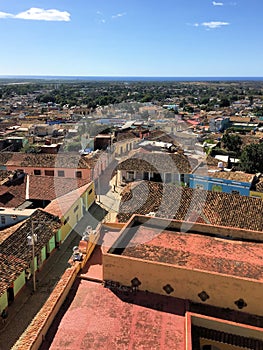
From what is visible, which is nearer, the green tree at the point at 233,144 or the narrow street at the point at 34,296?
the narrow street at the point at 34,296

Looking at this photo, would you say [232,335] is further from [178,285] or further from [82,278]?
[82,278]

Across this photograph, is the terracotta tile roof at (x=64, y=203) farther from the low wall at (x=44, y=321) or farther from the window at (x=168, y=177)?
the low wall at (x=44, y=321)

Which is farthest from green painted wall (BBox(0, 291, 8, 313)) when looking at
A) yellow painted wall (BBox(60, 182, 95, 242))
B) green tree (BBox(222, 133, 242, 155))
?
green tree (BBox(222, 133, 242, 155))

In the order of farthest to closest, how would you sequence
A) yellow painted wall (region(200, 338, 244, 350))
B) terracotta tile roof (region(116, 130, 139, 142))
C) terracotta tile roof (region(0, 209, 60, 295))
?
terracotta tile roof (region(116, 130, 139, 142)), terracotta tile roof (region(0, 209, 60, 295)), yellow painted wall (region(200, 338, 244, 350))

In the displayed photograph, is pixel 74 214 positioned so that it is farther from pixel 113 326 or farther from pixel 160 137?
pixel 160 137

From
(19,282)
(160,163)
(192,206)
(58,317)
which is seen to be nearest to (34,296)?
(19,282)

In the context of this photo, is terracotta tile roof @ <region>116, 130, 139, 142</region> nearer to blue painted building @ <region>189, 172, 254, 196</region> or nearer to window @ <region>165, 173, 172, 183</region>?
window @ <region>165, 173, 172, 183</region>

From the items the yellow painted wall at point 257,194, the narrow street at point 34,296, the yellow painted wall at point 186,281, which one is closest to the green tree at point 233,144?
the yellow painted wall at point 257,194

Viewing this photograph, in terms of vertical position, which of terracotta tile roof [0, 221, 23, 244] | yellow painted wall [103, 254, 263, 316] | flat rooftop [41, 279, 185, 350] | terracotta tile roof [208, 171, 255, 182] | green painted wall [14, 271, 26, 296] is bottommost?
green painted wall [14, 271, 26, 296]
